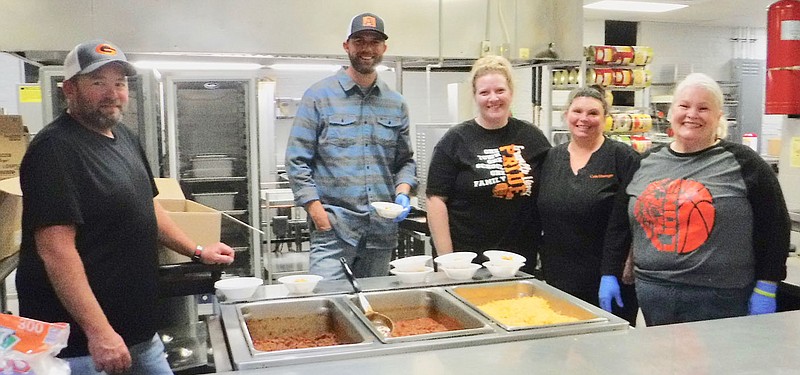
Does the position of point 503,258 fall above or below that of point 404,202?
below

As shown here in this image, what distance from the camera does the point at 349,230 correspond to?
2.81 meters

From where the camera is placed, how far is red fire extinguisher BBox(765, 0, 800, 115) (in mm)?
3586

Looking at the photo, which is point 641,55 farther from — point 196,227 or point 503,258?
point 196,227

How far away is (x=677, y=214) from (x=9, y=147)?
3186 mm

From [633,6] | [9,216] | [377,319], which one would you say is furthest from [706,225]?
[633,6]

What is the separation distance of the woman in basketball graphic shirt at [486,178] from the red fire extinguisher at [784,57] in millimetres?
1731

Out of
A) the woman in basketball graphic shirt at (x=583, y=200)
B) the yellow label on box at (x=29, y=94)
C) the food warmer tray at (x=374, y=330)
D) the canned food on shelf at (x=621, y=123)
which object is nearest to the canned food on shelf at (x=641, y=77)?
the canned food on shelf at (x=621, y=123)

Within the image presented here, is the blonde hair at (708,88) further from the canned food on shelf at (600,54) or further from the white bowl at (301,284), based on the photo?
the canned food on shelf at (600,54)

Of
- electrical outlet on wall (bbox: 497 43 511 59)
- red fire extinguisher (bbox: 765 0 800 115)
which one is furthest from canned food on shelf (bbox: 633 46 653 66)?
red fire extinguisher (bbox: 765 0 800 115)

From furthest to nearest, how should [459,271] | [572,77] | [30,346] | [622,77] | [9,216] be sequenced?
[622,77]
[572,77]
[9,216]
[459,271]
[30,346]

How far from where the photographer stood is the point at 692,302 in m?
2.44

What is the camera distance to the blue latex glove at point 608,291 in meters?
2.64

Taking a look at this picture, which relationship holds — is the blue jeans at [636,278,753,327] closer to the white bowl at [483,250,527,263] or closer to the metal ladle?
the white bowl at [483,250,527,263]

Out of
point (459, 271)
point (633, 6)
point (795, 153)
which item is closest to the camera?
point (459, 271)
